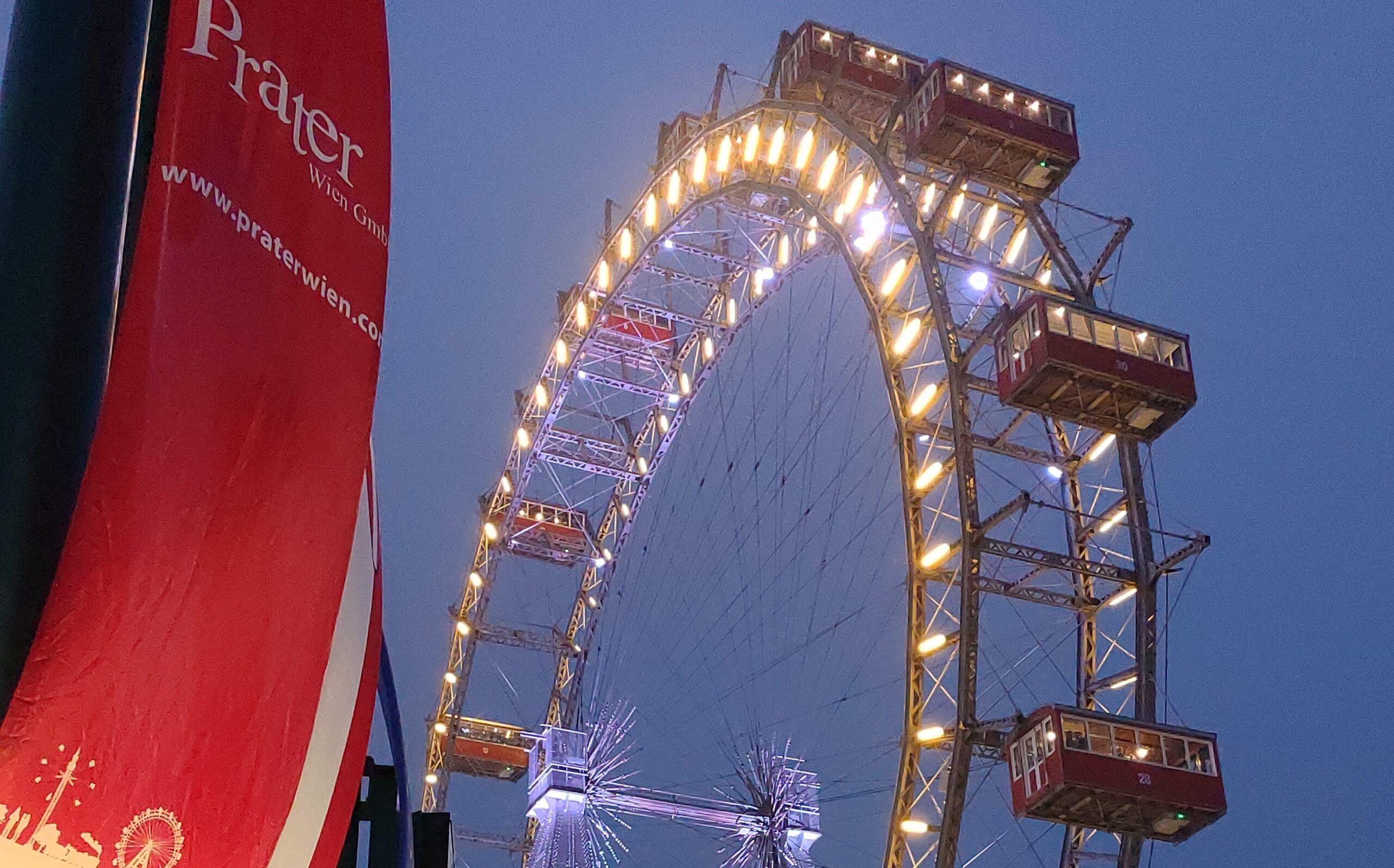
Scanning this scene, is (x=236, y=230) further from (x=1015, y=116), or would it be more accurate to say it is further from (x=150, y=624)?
(x=1015, y=116)

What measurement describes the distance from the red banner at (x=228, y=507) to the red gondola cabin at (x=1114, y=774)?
1890cm

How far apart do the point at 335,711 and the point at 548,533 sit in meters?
40.3

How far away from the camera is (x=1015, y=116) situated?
3002cm

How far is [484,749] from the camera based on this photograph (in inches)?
1726

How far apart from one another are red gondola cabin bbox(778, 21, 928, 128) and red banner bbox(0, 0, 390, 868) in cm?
2793

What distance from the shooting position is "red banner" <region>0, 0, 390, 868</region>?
15.0 ft

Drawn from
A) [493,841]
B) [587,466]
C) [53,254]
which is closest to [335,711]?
[53,254]

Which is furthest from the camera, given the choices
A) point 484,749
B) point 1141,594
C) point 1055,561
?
point 484,749

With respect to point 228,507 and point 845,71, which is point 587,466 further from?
point 228,507

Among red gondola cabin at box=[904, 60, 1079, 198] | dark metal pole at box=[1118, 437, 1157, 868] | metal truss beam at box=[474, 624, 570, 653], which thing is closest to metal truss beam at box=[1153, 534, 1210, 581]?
dark metal pole at box=[1118, 437, 1157, 868]

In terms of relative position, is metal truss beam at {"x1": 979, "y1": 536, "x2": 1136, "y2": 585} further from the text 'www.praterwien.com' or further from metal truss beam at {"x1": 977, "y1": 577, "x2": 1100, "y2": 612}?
the text 'www.praterwien.com'

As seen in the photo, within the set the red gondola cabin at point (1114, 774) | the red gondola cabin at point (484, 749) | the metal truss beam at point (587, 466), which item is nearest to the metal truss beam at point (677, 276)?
the metal truss beam at point (587, 466)

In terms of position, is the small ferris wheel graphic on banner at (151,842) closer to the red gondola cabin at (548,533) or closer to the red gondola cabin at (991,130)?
the red gondola cabin at (991,130)

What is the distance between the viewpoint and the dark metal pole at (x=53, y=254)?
16.0 feet
